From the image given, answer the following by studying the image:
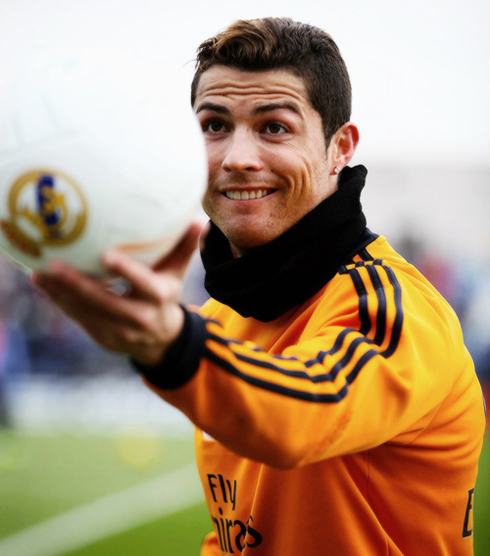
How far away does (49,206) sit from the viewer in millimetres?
1395

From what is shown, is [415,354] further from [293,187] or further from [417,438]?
[293,187]

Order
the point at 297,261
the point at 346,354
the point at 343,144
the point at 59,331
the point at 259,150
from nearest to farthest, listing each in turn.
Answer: the point at 346,354 → the point at 297,261 → the point at 259,150 → the point at 343,144 → the point at 59,331

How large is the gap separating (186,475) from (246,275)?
7.05 m

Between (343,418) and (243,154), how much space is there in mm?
1028

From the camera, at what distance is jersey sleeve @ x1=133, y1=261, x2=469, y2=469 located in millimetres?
1429

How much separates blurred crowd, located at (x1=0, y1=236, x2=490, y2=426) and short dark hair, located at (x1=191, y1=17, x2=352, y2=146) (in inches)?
418

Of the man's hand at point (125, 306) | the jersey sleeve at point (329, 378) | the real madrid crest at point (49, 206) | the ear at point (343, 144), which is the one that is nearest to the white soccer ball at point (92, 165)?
the real madrid crest at point (49, 206)

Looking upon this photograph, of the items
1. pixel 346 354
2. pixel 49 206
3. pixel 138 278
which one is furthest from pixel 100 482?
pixel 138 278

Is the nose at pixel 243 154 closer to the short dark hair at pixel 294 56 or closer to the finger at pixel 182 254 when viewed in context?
the short dark hair at pixel 294 56

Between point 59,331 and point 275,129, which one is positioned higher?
point 275,129

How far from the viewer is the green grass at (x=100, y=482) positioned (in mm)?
6582

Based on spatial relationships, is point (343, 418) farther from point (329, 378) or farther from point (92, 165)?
point (92, 165)

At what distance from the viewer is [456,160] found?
66.4ft

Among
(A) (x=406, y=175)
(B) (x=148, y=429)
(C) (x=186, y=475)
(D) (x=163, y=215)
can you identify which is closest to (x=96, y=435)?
(B) (x=148, y=429)
